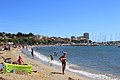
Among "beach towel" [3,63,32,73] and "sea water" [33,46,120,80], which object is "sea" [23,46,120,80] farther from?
"beach towel" [3,63,32,73]

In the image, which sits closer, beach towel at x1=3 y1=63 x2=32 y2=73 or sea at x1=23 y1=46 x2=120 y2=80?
beach towel at x1=3 y1=63 x2=32 y2=73

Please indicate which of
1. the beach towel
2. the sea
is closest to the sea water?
the sea

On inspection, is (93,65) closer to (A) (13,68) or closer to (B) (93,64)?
(B) (93,64)

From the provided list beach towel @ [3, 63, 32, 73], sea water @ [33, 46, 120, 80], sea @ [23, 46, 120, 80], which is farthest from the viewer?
sea water @ [33, 46, 120, 80]

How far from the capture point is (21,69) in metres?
15.6

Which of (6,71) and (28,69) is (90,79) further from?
(6,71)

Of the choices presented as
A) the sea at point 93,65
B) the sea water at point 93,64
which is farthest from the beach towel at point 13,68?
the sea water at point 93,64

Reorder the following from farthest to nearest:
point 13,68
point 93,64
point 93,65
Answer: point 93,64, point 93,65, point 13,68

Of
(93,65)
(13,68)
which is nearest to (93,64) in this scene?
(93,65)

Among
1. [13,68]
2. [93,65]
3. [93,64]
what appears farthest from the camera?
[93,64]

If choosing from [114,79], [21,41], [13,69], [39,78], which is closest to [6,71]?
[13,69]

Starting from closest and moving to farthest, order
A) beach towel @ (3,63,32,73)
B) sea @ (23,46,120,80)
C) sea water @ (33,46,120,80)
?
1. beach towel @ (3,63,32,73)
2. sea @ (23,46,120,80)
3. sea water @ (33,46,120,80)

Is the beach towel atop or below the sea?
atop

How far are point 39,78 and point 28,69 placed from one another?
1.58 metres
